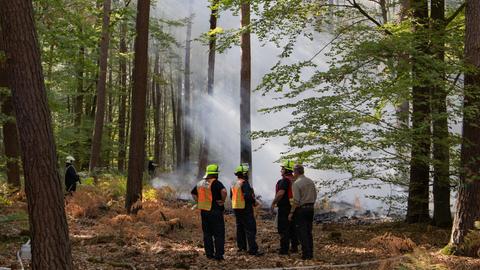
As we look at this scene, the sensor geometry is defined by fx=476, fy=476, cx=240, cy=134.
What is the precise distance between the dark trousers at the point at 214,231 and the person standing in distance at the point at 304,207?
1.48 meters

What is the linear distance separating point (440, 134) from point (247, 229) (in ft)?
14.5

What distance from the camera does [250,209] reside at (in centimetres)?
997

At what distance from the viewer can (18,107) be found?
5789mm

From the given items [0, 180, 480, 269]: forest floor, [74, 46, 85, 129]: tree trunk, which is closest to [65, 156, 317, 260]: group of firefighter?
[0, 180, 480, 269]: forest floor

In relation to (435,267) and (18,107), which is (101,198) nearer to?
(18,107)

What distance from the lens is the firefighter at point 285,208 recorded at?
975cm

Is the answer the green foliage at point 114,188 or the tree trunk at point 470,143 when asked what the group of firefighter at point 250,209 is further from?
the green foliage at point 114,188

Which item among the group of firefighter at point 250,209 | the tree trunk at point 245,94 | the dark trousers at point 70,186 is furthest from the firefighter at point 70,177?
the group of firefighter at point 250,209

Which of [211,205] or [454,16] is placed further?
[454,16]

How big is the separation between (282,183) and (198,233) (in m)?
3.65

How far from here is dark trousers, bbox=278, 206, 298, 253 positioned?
9.74 meters

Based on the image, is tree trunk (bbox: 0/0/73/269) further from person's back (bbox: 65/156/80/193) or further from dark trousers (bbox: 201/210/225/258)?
person's back (bbox: 65/156/80/193)

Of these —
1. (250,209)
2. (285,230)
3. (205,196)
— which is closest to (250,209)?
(250,209)

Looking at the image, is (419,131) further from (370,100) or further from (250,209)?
(250,209)
